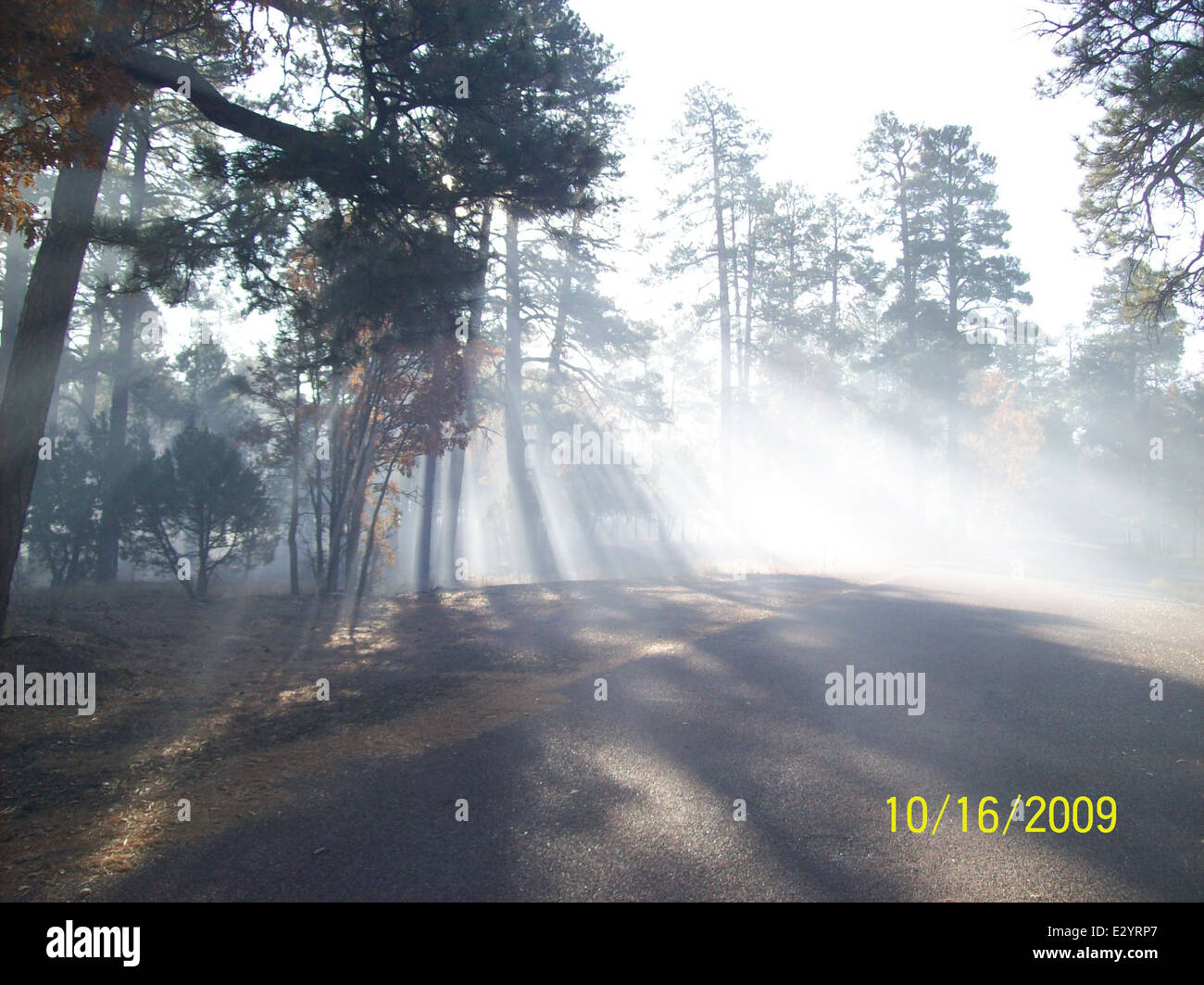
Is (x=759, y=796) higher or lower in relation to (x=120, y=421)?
lower

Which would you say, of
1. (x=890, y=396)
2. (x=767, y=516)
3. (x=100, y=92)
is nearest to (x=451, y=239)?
(x=100, y=92)

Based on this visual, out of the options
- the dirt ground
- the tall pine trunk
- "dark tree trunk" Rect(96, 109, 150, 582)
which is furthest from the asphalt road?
the tall pine trunk

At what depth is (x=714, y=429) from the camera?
5725 cm

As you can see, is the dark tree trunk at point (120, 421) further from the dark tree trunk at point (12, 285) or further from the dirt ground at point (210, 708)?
the dirt ground at point (210, 708)

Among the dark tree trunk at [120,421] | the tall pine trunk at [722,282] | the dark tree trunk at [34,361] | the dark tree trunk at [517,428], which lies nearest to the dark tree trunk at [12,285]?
the dark tree trunk at [120,421]

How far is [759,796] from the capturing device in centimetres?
562

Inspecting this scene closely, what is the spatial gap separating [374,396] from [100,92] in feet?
32.3

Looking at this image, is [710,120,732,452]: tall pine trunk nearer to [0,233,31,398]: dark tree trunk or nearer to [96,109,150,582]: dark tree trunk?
[96,109,150,582]: dark tree trunk

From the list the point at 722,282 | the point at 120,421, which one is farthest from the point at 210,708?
the point at 722,282

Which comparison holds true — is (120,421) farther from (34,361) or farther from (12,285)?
(34,361)

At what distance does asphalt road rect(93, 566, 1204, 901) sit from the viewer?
4465 millimetres

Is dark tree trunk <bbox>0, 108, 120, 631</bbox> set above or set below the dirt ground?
above
